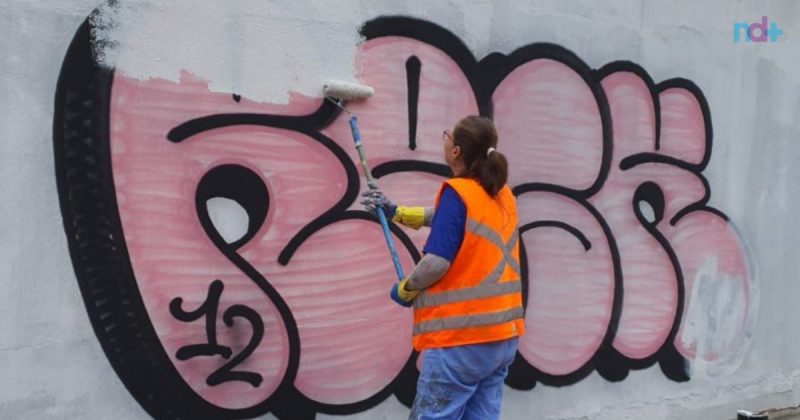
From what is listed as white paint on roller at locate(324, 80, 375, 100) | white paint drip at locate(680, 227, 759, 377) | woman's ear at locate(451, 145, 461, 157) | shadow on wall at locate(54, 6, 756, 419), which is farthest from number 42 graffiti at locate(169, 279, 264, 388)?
white paint drip at locate(680, 227, 759, 377)

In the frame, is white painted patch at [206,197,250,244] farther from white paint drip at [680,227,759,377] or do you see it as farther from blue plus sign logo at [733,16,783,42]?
blue plus sign logo at [733,16,783,42]

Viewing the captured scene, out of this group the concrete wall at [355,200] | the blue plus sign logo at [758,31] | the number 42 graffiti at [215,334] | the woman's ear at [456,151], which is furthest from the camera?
the blue plus sign logo at [758,31]

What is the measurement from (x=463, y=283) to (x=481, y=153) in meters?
0.49

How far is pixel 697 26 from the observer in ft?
18.4

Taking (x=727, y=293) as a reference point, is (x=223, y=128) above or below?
above

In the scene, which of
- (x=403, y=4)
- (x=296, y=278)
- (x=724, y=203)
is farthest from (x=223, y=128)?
(x=724, y=203)

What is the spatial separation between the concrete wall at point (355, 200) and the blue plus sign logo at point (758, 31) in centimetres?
6

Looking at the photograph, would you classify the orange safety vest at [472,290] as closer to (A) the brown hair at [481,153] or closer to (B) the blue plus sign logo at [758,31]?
(A) the brown hair at [481,153]

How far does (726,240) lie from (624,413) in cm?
134

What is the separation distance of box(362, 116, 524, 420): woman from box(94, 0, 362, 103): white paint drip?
97 centimetres

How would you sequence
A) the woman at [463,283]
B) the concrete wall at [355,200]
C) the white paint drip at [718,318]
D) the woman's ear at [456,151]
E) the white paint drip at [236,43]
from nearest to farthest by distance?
1. the woman at [463,283]
2. the woman's ear at [456,151]
3. the concrete wall at [355,200]
4. the white paint drip at [236,43]
5. the white paint drip at [718,318]

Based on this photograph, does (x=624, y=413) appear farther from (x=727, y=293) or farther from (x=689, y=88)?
(x=689, y=88)

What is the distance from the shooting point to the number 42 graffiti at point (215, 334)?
386 cm

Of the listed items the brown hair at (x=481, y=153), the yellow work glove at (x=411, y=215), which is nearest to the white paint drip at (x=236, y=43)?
the yellow work glove at (x=411, y=215)
